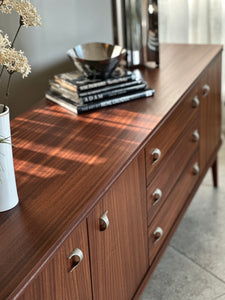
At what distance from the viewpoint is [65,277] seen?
1.14 m

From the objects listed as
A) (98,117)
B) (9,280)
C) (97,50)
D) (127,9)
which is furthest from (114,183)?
(127,9)

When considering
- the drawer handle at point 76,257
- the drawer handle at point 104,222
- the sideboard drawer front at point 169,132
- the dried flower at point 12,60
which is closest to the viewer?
the dried flower at point 12,60

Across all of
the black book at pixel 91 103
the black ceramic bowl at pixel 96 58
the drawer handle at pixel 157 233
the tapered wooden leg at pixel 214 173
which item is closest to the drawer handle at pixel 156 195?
the drawer handle at pixel 157 233

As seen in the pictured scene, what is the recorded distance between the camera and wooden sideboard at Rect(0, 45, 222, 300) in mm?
1072

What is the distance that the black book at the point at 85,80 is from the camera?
1677mm

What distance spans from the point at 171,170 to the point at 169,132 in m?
0.15

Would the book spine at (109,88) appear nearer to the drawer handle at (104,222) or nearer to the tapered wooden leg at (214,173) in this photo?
the drawer handle at (104,222)

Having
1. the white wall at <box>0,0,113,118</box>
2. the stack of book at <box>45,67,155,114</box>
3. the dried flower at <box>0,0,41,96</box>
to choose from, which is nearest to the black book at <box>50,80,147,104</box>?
the stack of book at <box>45,67,155,114</box>

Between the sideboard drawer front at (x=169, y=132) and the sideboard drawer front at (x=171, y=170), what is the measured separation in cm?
4

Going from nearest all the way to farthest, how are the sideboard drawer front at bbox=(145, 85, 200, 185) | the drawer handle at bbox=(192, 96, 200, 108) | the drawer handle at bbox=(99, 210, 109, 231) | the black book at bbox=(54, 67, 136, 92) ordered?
the drawer handle at bbox=(99, 210, 109, 231) → the sideboard drawer front at bbox=(145, 85, 200, 185) → the black book at bbox=(54, 67, 136, 92) → the drawer handle at bbox=(192, 96, 200, 108)

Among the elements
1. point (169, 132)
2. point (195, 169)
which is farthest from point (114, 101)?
point (195, 169)

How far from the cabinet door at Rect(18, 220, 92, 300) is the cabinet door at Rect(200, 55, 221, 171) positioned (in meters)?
1.06

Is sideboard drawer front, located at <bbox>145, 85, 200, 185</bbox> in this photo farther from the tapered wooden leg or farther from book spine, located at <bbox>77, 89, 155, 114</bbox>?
the tapered wooden leg

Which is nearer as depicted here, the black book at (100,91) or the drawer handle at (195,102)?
the black book at (100,91)
